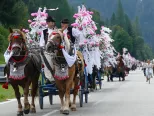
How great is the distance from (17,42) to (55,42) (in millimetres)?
947

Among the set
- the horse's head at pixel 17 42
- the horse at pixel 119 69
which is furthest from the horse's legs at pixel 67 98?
the horse at pixel 119 69

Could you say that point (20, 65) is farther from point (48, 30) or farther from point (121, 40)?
point (121, 40)

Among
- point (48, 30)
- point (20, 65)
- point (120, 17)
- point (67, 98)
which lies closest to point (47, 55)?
point (20, 65)

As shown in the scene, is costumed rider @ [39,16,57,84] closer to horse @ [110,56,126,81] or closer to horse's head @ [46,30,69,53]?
horse's head @ [46,30,69,53]

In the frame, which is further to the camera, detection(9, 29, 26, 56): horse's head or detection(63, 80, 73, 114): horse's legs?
detection(63, 80, 73, 114): horse's legs

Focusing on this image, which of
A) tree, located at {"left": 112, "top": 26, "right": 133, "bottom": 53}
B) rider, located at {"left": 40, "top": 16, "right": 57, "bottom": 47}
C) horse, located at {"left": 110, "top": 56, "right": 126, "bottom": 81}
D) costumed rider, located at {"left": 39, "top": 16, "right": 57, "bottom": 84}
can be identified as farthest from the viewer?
tree, located at {"left": 112, "top": 26, "right": 133, "bottom": 53}

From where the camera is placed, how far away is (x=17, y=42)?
13.8 m

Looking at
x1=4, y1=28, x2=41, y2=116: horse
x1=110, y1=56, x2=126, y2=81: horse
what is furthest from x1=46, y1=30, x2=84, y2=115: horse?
x1=110, y1=56, x2=126, y2=81: horse

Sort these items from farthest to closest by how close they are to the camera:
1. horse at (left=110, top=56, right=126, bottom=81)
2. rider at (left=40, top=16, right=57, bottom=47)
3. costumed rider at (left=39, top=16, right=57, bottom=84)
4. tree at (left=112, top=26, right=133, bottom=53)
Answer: tree at (left=112, top=26, right=133, bottom=53) < horse at (left=110, top=56, right=126, bottom=81) < rider at (left=40, top=16, right=57, bottom=47) < costumed rider at (left=39, top=16, right=57, bottom=84)

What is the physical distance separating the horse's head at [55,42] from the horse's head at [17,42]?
0.65 metres

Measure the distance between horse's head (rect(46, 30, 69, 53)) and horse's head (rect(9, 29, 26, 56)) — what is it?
0.65 metres

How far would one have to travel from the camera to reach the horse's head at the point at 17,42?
1365 cm

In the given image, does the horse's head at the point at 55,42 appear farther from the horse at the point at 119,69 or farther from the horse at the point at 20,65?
the horse at the point at 119,69

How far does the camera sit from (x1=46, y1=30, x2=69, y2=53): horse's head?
45.3ft
